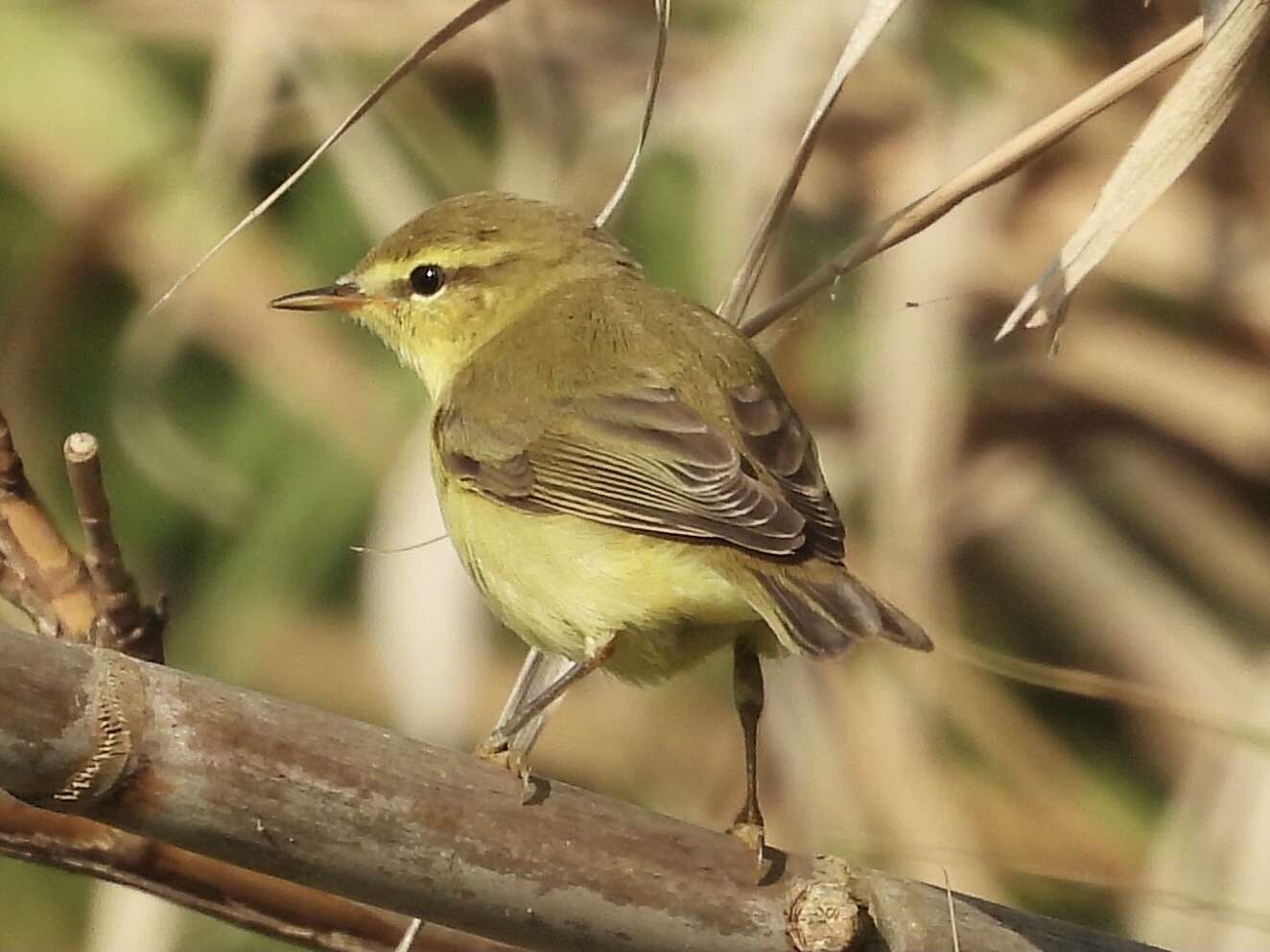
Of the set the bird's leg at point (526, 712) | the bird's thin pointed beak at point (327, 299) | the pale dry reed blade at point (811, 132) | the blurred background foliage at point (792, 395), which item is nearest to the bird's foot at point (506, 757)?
the bird's leg at point (526, 712)

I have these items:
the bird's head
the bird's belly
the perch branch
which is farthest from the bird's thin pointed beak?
the perch branch

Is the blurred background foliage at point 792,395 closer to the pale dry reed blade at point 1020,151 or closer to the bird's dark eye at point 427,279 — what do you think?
the bird's dark eye at point 427,279

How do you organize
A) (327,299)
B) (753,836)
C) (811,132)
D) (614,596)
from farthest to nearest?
(327,299) < (614,596) < (811,132) < (753,836)

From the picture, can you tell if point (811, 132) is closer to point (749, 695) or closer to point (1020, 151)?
point (1020, 151)

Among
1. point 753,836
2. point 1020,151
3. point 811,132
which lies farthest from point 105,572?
point 1020,151

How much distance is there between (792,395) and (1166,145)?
1.78 m

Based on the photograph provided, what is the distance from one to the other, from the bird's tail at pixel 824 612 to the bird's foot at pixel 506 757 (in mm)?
293

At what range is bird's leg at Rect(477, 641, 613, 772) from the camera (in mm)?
2043

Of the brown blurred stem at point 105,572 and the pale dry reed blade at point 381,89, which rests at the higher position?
the pale dry reed blade at point 381,89

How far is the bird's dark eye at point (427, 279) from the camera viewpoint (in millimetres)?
2900

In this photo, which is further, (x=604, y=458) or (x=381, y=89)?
(x=604, y=458)

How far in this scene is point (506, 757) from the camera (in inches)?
78.5

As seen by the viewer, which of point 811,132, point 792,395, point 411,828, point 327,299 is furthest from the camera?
point 792,395

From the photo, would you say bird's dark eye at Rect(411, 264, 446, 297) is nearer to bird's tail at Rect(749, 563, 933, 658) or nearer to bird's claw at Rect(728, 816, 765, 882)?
bird's tail at Rect(749, 563, 933, 658)
